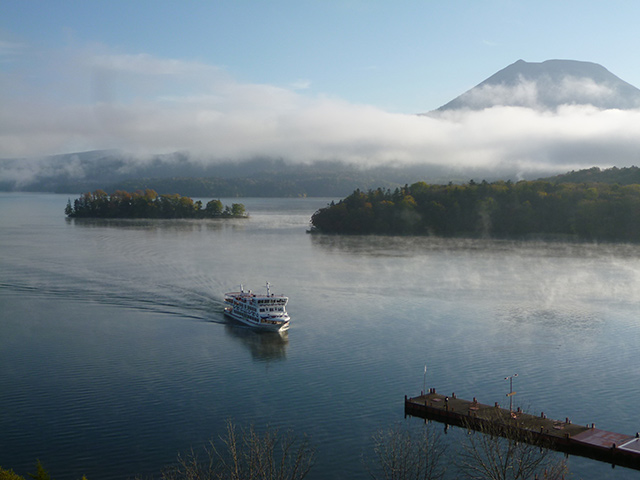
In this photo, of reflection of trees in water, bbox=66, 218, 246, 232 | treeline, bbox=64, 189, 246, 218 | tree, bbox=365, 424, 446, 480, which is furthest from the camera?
treeline, bbox=64, 189, 246, 218

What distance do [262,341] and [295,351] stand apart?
83.5 inches

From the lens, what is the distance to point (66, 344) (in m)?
22.1

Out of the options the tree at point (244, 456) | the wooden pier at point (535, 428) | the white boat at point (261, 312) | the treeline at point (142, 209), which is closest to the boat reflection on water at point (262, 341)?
the white boat at point (261, 312)

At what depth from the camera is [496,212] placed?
63875 millimetres

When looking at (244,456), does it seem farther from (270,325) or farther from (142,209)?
(142,209)

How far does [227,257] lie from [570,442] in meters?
31.9

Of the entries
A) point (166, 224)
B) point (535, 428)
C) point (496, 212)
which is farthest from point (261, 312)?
point (166, 224)

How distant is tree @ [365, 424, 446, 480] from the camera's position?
503 inches

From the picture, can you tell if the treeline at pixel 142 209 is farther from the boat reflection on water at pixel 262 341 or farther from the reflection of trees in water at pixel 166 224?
the boat reflection on water at pixel 262 341

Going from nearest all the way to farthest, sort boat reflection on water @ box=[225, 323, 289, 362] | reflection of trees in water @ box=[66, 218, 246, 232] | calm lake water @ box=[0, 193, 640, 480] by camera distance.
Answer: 1. calm lake water @ box=[0, 193, 640, 480]
2. boat reflection on water @ box=[225, 323, 289, 362]
3. reflection of trees in water @ box=[66, 218, 246, 232]

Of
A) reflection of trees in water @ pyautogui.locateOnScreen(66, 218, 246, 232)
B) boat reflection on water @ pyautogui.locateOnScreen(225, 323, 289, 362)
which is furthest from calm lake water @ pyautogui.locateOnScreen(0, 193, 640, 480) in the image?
reflection of trees in water @ pyautogui.locateOnScreen(66, 218, 246, 232)

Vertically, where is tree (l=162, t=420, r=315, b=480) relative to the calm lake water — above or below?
below

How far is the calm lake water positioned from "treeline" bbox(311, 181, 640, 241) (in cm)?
1651

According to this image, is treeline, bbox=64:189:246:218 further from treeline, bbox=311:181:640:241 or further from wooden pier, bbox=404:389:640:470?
wooden pier, bbox=404:389:640:470
